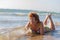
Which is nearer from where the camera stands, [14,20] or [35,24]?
[35,24]

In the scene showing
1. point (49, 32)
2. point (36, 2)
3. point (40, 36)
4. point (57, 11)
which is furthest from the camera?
point (36, 2)

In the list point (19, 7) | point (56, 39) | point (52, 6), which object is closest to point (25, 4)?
point (19, 7)

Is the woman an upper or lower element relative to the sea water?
upper

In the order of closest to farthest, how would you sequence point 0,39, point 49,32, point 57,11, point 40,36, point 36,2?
point 0,39 < point 40,36 < point 49,32 < point 57,11 < point 36,2

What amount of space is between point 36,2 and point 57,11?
2240 mm

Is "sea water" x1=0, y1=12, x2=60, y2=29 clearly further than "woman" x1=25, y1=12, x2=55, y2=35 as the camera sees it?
Yes

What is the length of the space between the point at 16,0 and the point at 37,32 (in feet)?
38.0

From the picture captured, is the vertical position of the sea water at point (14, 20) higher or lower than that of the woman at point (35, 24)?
lower

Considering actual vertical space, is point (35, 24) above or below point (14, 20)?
above

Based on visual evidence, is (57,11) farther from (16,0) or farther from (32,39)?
(32,39)

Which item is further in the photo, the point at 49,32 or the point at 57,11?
the point at 57,11

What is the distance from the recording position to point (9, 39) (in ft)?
17.1

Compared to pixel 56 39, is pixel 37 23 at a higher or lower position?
higher

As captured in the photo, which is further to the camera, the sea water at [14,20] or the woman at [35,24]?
the sea water at [14,20]
